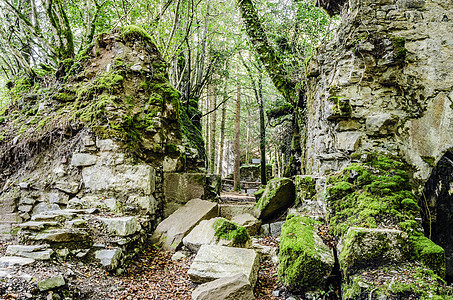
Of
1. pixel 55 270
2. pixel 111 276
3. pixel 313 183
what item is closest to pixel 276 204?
pixel 313 183

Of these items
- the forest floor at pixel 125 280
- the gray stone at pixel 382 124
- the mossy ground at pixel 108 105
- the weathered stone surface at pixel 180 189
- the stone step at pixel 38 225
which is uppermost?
the mossy ground at pixel 108 105

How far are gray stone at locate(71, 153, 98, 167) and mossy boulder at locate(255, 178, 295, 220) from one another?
3585 mm

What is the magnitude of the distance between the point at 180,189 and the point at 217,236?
1.75 meters

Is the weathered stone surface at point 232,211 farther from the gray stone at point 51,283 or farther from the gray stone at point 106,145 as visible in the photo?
the gray stone at point 51,283

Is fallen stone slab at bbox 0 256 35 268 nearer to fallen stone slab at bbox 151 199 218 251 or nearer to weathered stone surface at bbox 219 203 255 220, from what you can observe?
fallen stone slab at bbox 151 199 218 251

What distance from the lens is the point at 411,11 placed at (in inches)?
172

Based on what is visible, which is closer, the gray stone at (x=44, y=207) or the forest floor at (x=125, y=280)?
the forest floor at (x=125, y=280)

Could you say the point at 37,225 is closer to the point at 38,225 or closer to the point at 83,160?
the point at 38,225

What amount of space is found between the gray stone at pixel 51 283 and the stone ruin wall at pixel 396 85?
4326 mm

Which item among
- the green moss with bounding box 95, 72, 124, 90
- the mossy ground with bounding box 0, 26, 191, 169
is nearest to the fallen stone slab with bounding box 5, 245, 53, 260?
the mossy ground with bounding box 0, 26, 191, 169

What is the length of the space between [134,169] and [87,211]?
1.04m

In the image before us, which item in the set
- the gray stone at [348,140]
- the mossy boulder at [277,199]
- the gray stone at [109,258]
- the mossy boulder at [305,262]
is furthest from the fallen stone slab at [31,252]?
the gray stone at [348,140]

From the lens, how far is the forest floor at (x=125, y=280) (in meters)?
2.56

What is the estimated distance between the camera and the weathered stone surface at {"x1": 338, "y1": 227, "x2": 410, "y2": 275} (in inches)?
111
